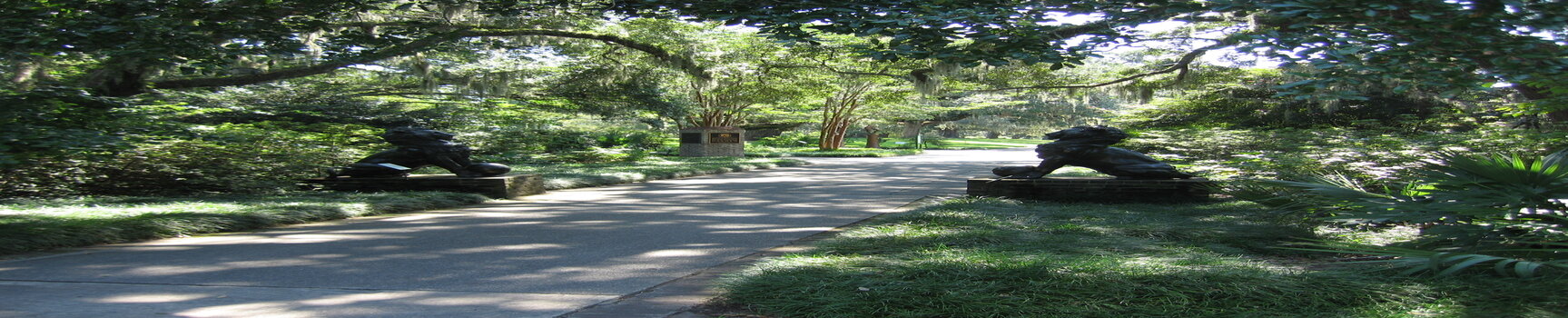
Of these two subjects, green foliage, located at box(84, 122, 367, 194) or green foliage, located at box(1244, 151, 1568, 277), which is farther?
green foliage, located at box(84, 122, 367, 194)

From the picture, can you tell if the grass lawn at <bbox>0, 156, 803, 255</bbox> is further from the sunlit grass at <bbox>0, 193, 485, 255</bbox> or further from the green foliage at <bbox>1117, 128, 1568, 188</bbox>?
the green foliage at <bbox>1117, 128, 1568, 188</bbox>

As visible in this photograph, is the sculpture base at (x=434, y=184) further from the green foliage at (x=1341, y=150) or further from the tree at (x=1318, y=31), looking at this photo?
the green foliage at (x=1341, y=150)

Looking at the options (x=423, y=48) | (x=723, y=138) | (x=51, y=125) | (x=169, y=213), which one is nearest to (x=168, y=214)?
(x=169, y=213)

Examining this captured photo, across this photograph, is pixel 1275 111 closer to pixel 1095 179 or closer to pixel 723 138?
pixel 1095 179

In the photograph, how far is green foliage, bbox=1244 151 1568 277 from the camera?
397cm

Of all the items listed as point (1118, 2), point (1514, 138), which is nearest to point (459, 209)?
point (1118, 2)

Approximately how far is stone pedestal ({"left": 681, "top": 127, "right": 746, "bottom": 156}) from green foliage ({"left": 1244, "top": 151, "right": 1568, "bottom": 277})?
2269cm

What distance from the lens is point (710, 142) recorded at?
88.8 ft

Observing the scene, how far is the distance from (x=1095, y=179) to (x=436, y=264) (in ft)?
24.4

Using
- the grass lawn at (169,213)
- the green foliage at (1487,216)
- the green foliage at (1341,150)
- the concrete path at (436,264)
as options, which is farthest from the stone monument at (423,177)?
the green foliage at (1487,216)

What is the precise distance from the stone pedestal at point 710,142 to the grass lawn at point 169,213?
16.7 metres

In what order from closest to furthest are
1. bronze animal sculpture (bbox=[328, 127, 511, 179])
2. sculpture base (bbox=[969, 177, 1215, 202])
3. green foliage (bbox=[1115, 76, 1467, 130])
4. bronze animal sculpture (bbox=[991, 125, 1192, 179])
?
sculpture base (bbox=[969, 177, 1215, 202]), bronze animal sculpture (bbox=[991, 125, 1192, 179]), bronze animal sculpture (bbox=[328, 127, 511, 179]), green foliage (bbox=[1115, 76, 1467, 130])

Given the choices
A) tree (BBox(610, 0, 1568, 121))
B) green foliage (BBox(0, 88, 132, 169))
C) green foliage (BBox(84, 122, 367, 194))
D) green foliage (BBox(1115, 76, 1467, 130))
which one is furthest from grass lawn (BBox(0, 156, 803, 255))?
green foliage (BBox(1115, 76, 1467, 130))

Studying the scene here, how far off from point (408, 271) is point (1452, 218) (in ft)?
18.3
